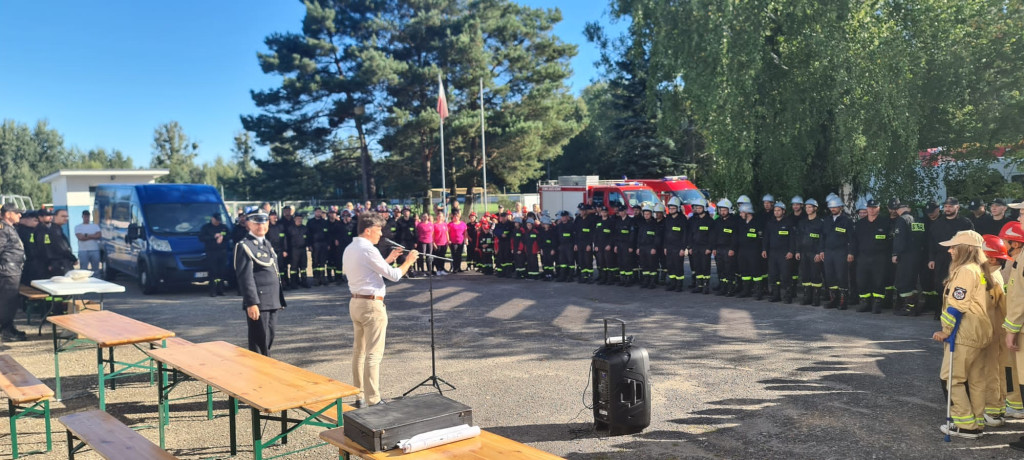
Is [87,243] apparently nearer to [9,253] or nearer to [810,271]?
[9,253]

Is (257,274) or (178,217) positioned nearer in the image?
(257,274)

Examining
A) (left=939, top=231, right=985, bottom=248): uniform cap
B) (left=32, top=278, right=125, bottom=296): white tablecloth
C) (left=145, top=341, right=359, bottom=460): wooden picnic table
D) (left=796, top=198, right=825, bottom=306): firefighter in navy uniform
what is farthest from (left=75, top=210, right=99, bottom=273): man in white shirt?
(left=939, top=231, right=985, bottom=248): uniform cap

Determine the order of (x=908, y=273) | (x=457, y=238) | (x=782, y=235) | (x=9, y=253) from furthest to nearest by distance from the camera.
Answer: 1. (x=457, y=238)
2. (x=782, y=235)
3. (x=908, y=273)
4. (x=9, y=253)

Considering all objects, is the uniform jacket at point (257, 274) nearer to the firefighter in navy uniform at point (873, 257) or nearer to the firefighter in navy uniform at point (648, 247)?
the firefighter in navy uniform at point (648, 247)

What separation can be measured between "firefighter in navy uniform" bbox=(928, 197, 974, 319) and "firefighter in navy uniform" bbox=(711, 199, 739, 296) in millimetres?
3363

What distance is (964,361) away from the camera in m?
5.73

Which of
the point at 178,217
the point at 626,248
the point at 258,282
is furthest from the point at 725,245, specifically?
the point at 178,217

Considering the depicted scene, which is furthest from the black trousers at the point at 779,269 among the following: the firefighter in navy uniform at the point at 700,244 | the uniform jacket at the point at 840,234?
the firefighter in navy uniform at the point at 700,244

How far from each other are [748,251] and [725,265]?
569 millimetres

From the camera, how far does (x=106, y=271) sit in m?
18.3

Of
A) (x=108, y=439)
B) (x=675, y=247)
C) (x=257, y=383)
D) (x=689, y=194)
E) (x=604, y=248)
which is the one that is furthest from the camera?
(x=689, y=194)

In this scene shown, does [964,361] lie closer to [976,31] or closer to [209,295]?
[976,31]

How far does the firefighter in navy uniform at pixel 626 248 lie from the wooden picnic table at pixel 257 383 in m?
10.5

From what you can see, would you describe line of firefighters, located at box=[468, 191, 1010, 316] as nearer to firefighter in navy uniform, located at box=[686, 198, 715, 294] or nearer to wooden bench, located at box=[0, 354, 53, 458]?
firefighter in navy uniform, located at box=[686, 198, 715, 294]
